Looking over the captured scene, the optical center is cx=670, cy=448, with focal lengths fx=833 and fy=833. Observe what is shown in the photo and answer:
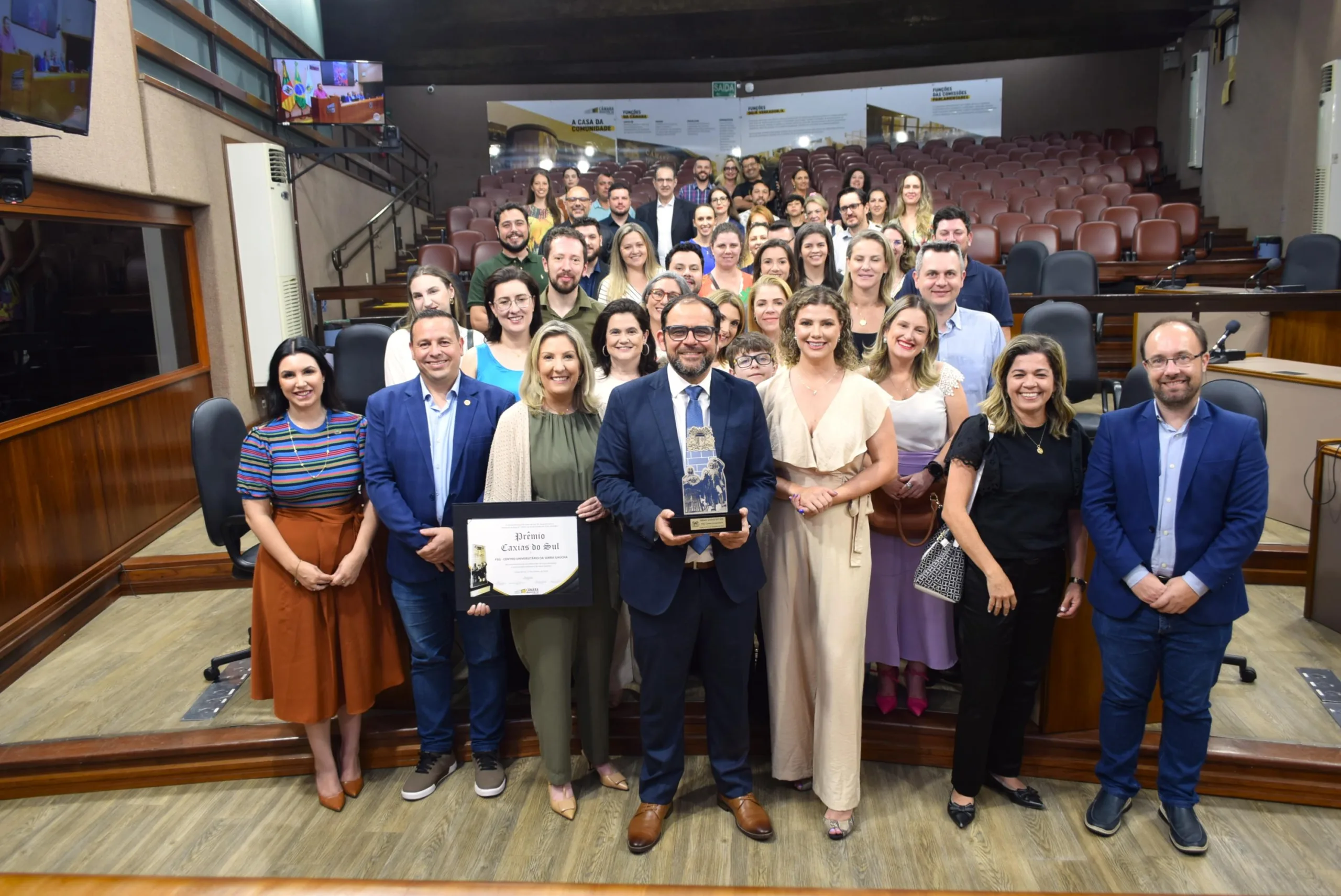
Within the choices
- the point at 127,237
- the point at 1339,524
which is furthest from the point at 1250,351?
the point at 127,237

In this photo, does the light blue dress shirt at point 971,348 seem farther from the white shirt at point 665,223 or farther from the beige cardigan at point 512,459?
the white shirt at point 665,223

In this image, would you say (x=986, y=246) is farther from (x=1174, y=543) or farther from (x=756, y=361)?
(x=1174, y=543)

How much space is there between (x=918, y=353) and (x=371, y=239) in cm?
778

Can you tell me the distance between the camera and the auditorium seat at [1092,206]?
8781 millimetres

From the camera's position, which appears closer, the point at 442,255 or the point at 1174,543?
the point at 1174,543

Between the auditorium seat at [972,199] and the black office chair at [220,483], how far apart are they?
25.5 ft

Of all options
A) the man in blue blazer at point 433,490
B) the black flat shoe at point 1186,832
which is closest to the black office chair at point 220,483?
the man in blue blazer at point 433,490

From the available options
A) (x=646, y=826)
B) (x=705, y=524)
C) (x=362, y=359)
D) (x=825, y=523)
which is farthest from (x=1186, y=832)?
(x=362, y=359)

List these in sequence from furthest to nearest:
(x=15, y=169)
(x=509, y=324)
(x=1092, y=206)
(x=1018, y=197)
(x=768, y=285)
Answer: (x=1018, y=197)
(x=1092, y=206)
(x=15, y=169)
(x=768, y=285)
(x=509, y=324)

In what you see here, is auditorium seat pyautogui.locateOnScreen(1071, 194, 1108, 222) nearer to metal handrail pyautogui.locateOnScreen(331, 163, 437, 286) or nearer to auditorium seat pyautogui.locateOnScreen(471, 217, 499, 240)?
auditorium seat pyautogui.locateOnScreen(471, 217, 499, 240)

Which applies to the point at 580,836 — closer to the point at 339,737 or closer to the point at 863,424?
the point at 339,737

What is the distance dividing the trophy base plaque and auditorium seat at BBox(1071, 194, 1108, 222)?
8.38m

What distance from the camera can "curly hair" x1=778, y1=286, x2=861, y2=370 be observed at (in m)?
2.22

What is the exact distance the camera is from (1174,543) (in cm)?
211
